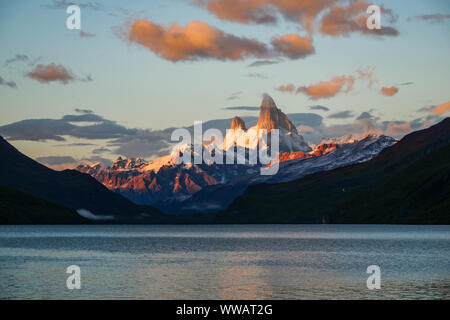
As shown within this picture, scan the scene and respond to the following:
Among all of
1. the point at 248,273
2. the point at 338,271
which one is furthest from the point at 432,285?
the point at 248,273

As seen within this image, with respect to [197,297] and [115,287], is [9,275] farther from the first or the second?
[197,297]

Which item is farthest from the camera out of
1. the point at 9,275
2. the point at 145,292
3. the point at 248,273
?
the point at 248,273

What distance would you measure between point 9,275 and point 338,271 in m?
52.7

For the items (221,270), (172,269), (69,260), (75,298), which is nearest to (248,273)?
(221,270)

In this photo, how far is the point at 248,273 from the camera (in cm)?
10456

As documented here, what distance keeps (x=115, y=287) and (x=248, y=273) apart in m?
26.7

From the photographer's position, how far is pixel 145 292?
80.7m

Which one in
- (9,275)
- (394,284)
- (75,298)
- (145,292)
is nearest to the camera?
(75,298)

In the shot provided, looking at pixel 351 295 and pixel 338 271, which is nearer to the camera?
pixel 351 295
